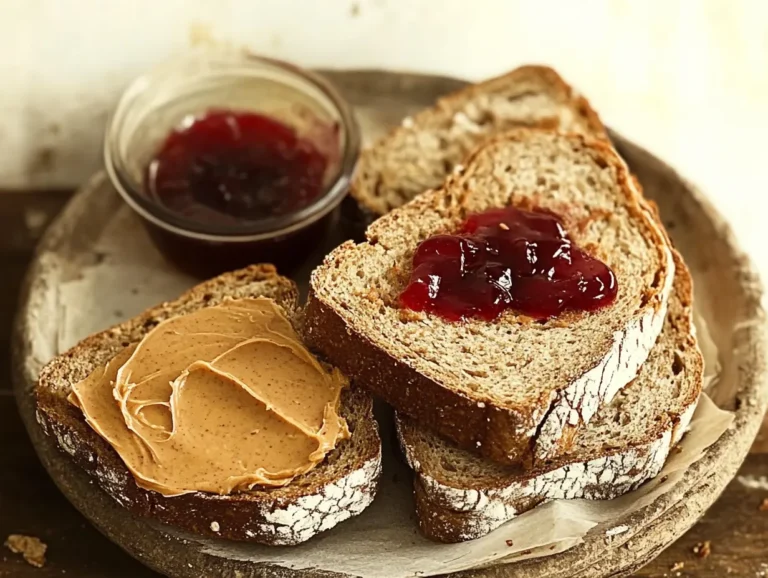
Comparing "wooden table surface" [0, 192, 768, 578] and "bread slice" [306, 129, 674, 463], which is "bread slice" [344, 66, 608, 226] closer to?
"bread slice" [306, 129, 674, 463]

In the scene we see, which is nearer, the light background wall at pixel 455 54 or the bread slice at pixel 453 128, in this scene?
the bread slice at pixel 453 128

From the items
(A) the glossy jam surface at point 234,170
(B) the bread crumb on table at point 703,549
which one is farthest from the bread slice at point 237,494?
(B) the bread crumb on table at point 703,549

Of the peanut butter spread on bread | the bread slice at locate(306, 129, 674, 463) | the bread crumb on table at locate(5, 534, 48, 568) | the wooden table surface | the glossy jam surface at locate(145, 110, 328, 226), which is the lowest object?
the bread crumb on table at locate(5, 534, 48, 568)

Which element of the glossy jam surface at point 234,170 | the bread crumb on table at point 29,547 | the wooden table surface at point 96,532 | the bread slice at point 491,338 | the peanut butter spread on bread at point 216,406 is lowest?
the bread crumb on table at point 29,547

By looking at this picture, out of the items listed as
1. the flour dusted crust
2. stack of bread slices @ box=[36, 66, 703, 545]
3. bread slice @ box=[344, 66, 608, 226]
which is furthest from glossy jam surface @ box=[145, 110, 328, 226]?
the flour dusted crust

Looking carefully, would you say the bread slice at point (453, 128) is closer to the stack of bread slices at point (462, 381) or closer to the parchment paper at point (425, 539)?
the stack of bread slices at point (462, 381)

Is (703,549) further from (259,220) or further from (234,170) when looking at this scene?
(234,170)

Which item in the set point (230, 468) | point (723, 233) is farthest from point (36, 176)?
point (723, 233)
